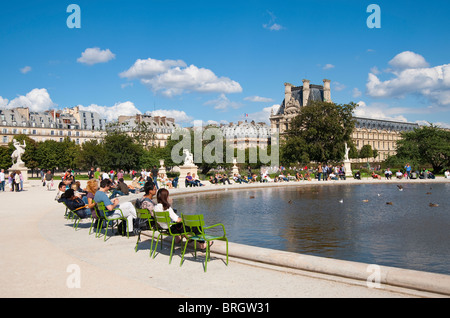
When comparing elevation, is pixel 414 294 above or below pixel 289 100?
below

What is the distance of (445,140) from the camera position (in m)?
48.8

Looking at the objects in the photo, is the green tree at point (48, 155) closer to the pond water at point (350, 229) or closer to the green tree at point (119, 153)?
the green tree at point (119, 153)

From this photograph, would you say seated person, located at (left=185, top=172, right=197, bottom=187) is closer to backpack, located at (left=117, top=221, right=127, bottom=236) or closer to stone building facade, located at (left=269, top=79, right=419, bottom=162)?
backpack, located at (left=117, top=221, right=127, bottom=236)

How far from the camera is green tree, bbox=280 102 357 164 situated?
5772cm

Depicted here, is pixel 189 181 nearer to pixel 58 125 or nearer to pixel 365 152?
pixel 58 125

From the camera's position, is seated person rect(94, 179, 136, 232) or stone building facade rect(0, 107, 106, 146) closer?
seated person rect(94, 179, 136, 232)

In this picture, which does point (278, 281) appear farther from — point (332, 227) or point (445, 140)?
point (445, 140)

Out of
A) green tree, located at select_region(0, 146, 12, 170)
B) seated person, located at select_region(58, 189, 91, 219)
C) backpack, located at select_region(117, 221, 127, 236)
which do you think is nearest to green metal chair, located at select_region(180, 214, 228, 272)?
backpack, located at select_region(117, 221, 127, 236)

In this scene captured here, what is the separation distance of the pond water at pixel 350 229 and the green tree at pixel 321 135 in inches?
1571

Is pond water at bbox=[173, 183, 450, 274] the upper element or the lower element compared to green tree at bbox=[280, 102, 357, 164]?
lower

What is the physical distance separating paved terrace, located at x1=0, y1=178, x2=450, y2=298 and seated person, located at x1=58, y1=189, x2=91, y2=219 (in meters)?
2.50

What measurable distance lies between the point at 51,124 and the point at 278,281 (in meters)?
95.3
